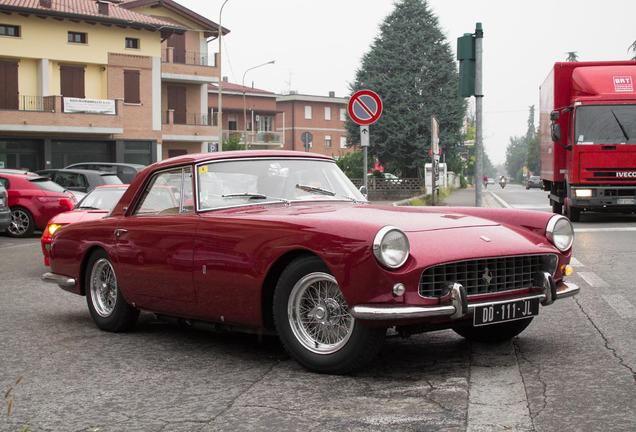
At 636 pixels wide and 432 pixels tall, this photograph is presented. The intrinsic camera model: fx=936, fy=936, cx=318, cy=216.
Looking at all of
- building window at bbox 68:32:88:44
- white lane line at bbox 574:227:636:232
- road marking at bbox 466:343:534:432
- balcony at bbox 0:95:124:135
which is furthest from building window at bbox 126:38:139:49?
road marking at bbox 466:343:534:432

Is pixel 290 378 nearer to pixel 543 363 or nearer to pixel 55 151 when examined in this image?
pixel 543 363

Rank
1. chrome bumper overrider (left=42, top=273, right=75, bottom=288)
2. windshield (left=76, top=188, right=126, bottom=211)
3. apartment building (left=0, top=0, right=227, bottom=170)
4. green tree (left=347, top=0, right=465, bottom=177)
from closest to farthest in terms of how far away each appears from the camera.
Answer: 1. chrome bumper overrider (left=42, top=273, right=75, bottom=288)
2. windshield (left=76, top=188, right=126, bottom=211)
3. apartment building (left=0, top=0, right=227, bottom=170)
4. green tree (left=347, top=0, right=465, bottom=177)

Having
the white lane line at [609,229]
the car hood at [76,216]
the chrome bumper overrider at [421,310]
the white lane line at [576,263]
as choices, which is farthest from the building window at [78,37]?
the chrome bumper overrider at [421,310]

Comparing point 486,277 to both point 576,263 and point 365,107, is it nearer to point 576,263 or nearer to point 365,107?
point 576,263

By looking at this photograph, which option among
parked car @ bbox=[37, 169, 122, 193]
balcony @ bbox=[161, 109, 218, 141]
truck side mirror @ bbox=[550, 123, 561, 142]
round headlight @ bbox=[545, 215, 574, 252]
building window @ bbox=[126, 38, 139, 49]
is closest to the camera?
round headlight @ bbox=[545, 215, 574, 252]

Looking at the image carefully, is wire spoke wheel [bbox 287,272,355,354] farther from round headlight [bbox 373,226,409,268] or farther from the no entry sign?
the no entry sign

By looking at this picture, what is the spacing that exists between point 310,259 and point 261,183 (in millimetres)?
1306

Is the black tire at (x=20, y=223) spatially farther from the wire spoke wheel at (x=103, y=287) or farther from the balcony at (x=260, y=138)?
the balcony at (x=260, y=138)

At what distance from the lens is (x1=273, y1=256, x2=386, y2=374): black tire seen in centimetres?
540

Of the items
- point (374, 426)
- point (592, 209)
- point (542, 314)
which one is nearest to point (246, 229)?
point (374, 426)

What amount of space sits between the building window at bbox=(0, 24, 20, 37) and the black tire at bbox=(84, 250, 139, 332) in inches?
1607

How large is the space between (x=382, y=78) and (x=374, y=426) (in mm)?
52846

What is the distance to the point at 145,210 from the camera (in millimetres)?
7273

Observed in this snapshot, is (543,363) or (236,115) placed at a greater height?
(236,115)
